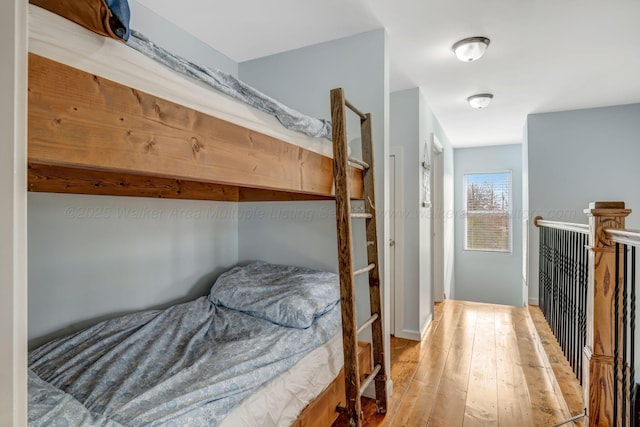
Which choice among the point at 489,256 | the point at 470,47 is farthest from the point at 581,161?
the point at 470,47

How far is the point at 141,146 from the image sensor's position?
853 mm

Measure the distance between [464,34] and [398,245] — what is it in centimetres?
188

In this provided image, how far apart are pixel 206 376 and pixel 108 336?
0.69 m

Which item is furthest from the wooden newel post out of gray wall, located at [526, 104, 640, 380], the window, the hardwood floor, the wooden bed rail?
the window

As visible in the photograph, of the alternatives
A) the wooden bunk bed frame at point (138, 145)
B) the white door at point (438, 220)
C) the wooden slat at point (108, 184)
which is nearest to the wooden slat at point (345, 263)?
the wooden bunk bed frame at point (138, 145)

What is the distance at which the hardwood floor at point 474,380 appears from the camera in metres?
1.98

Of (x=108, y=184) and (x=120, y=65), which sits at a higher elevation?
(x=120, y=65)

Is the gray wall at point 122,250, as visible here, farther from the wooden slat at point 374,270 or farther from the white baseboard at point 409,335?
the white baseboard at point 409,335

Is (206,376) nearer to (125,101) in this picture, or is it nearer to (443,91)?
(125,101)

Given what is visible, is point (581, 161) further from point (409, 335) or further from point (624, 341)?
point (624, 341)

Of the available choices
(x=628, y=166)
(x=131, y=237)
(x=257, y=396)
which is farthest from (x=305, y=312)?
(x=628, y=166)

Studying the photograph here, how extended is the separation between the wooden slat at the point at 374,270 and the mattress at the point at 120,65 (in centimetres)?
93

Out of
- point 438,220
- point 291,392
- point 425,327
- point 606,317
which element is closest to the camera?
point 291,392

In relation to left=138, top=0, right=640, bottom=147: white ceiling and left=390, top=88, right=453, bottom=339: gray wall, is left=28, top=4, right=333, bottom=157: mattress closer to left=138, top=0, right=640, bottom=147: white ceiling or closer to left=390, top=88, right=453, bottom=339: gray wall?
left=138, top=0, right=640, bottom=147: white ceiling
